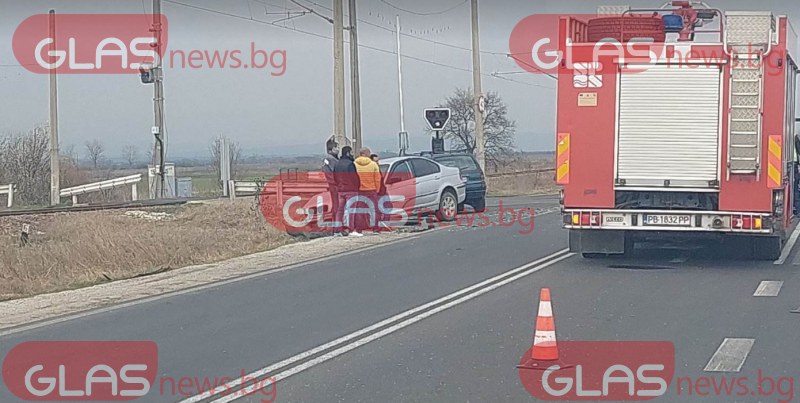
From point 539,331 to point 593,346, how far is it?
1.02 m

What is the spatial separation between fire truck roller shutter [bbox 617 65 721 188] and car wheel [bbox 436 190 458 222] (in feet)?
31.3

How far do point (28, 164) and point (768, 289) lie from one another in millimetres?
37618

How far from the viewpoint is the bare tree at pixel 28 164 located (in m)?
44.4

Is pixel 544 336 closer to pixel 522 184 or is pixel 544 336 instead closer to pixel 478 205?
pixel 478 205

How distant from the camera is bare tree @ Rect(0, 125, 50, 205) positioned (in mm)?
44406

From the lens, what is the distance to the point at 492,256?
16719 mm

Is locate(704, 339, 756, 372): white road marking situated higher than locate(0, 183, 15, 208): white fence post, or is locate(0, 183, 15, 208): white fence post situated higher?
locate(704, 339, 756, 372): white road marking


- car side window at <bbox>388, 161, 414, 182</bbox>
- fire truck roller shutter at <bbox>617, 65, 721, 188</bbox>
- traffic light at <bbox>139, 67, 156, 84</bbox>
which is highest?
traffic light at <bbox>139, 67, 156, 84</bbox>

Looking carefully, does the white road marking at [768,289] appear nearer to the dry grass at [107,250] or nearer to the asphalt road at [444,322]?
the asphalt road at [444,322]

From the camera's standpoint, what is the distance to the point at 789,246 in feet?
58.1

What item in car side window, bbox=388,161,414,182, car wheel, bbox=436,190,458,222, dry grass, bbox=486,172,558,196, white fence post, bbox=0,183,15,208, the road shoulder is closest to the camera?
the road shoulder

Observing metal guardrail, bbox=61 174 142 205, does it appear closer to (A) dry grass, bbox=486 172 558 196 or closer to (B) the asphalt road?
(A) dry grass, bbox=486 172 558 196

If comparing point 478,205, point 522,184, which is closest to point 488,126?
point 522,184

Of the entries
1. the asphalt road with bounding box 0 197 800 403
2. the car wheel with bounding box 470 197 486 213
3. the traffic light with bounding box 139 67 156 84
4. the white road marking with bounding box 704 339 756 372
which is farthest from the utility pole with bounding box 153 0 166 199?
the white road marking with bounding box 704 339 756 372
